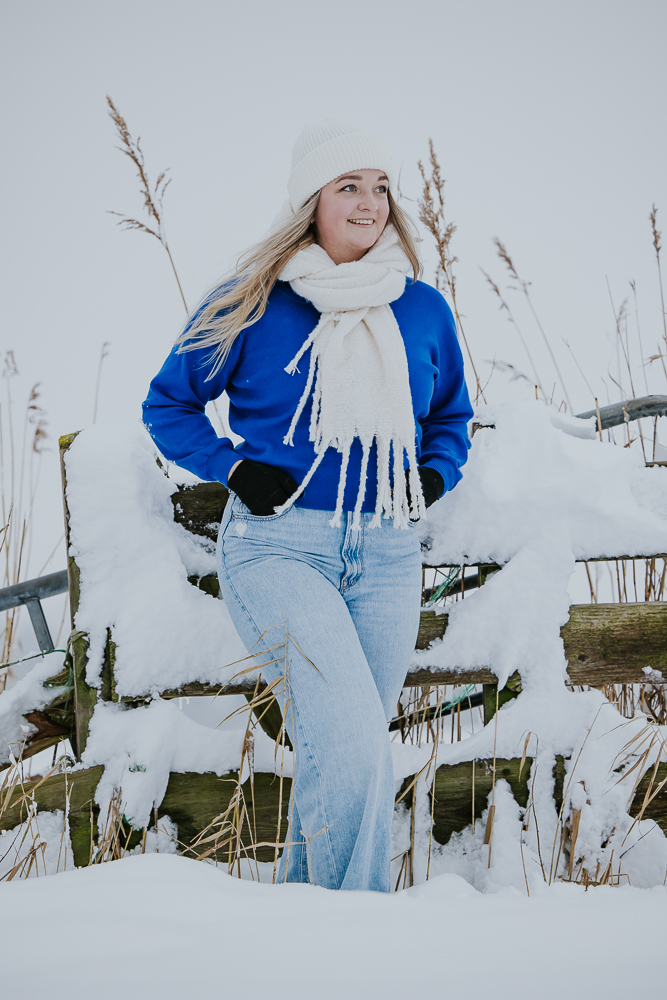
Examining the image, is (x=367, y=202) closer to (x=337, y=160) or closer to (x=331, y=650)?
(x=337, y=160)

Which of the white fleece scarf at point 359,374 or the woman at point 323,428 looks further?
the white fleece scarf at point 359,374

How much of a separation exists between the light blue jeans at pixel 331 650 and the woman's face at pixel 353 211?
0.74 metres

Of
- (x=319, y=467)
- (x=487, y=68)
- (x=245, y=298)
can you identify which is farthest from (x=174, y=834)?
(x=487, y=68)

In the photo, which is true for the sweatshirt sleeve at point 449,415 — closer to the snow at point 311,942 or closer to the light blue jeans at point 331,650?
the light blue jeans at point 331,650

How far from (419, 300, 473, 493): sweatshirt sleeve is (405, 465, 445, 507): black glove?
6cm

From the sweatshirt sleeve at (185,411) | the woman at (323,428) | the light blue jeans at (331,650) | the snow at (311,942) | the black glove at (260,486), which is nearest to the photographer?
the snow at (311,942)

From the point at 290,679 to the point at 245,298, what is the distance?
3.02 feet

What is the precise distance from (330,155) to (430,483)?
2.96ft

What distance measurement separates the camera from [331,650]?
1185mm

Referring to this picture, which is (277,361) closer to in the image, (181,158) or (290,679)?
(290,679)

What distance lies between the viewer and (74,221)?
33.9 ft

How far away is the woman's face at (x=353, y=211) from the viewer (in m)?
1.56

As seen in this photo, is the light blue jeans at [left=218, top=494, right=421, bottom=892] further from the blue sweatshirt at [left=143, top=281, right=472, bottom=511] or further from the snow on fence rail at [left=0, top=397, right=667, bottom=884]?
the snow on fence rail at [left=0, top=397, right=667, bottom=884]

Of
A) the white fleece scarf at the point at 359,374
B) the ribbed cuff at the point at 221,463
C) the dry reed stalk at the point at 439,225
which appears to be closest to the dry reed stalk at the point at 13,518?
the ribbed cuff at the point at 221,463
